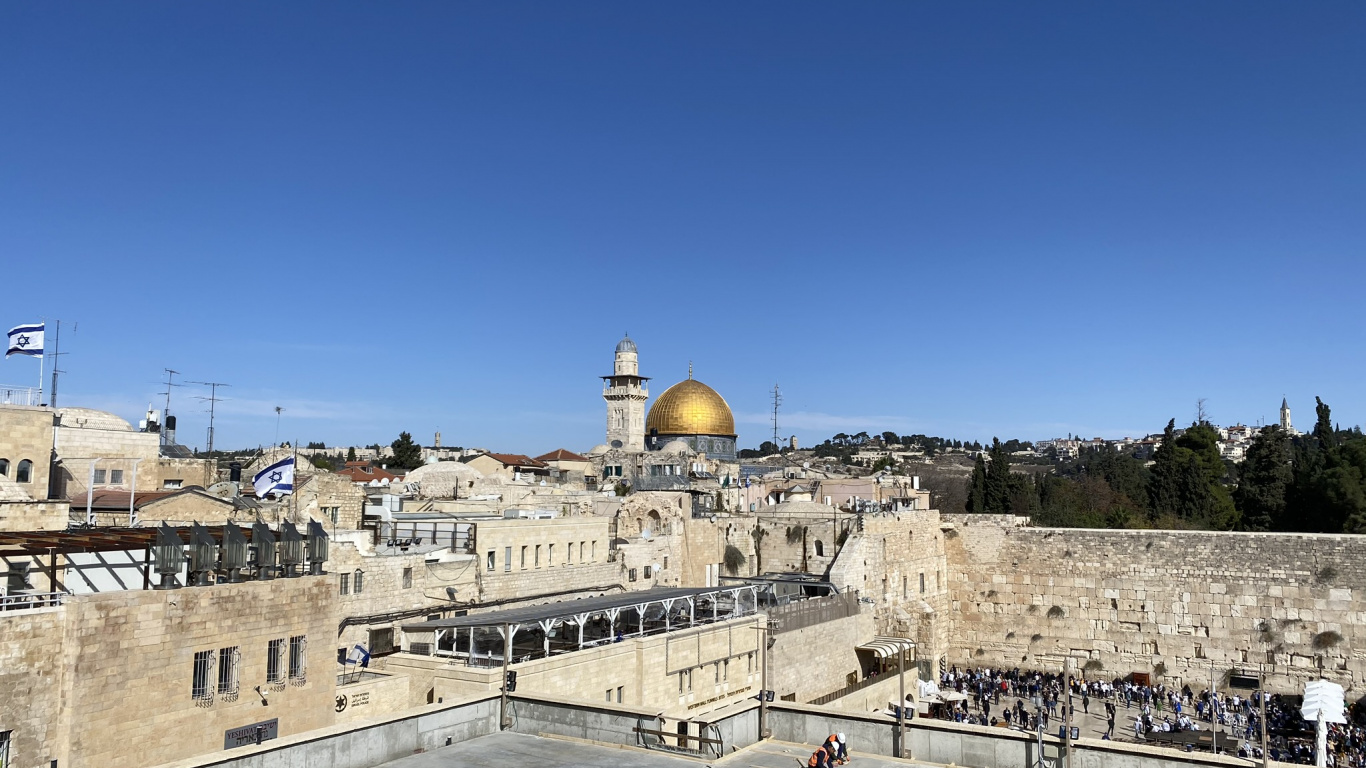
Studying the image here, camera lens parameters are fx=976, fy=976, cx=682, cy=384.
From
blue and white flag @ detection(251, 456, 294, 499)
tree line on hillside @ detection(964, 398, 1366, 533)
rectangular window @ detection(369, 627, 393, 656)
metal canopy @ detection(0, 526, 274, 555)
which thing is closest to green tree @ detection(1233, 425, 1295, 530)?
tree line on hillside @ detection(964, 398, 1366, 533)

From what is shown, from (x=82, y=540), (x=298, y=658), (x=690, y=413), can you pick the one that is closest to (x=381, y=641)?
(x=298, y=658)

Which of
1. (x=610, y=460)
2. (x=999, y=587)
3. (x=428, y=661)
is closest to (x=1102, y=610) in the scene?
(x=999, y=587)

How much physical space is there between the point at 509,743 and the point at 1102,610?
1038 inches

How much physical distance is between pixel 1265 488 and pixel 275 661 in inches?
1669

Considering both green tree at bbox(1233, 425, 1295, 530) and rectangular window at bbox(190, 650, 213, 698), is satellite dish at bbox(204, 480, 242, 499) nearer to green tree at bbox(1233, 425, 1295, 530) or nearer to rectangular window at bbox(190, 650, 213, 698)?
rectangular window at bbox(190, 650, 213, 698)

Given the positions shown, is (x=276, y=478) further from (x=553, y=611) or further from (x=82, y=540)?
(x=82, y=540)

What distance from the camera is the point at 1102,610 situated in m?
31.3

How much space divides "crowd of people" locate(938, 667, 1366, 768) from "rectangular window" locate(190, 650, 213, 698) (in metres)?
19.2

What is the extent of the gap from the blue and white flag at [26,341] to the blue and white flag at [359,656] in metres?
9.45

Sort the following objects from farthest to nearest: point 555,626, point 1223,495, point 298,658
Result: point 1223,495
point 555,626
point 298,658

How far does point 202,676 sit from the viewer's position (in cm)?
1292

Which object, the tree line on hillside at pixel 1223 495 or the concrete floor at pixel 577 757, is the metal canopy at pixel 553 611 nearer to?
the concrete floor at pixel 577 757

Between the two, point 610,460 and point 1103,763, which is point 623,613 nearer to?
point 1103,763

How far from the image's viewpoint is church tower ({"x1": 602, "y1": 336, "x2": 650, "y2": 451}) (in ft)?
248
